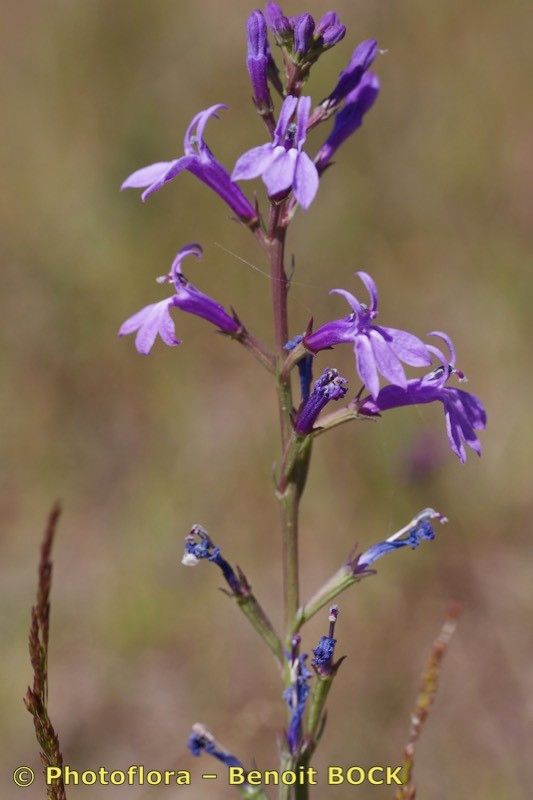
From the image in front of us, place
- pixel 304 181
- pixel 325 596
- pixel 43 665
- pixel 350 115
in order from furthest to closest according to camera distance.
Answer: pixel 350 115, pixel 325 596, pixel 304 181, pixel 43 665

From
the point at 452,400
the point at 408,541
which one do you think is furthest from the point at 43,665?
the point at 452,400

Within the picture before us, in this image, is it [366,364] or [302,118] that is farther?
[302,118]

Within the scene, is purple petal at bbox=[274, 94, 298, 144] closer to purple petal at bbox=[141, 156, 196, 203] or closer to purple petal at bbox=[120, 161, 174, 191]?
purple petal at bbox=[141, 156, 196, 203]

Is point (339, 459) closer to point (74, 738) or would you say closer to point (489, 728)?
point (489, 728)

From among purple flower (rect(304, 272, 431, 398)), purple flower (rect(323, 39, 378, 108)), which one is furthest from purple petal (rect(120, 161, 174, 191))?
purple flower (rect(304, 272, 431, 398))

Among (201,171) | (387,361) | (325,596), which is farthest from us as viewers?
(325,596)

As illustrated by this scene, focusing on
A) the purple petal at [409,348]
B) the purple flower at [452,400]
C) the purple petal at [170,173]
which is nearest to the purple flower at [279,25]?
the purple petal at [170,173]

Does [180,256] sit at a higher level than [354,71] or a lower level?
lower

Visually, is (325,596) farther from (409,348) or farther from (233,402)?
(233,402)
